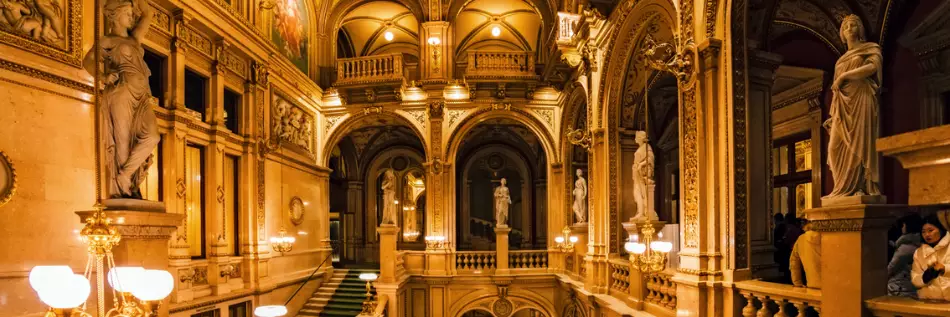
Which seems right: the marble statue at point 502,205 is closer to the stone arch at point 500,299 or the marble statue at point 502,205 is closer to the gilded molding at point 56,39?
the stone arch at point 500,299

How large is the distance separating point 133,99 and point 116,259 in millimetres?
1444

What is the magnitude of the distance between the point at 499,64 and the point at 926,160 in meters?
15.7

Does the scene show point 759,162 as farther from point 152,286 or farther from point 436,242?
point 436,242

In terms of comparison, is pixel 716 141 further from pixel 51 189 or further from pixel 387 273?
pixel 387 273

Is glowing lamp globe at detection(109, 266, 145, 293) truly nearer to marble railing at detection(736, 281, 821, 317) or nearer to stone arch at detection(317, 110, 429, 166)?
marble railing at detection(736, 281, 821, 317)

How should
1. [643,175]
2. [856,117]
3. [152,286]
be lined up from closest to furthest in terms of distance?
[152,286], [856,117], [643,175]

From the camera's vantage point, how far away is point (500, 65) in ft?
62.3

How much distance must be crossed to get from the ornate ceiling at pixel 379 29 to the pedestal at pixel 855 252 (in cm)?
1800

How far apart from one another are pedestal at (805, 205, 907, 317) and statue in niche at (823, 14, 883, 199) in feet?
0.82

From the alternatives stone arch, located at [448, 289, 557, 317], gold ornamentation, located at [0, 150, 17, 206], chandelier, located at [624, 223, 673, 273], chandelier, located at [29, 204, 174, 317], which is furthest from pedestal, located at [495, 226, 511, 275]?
chandelier, located at [29, 204, 174, 317]

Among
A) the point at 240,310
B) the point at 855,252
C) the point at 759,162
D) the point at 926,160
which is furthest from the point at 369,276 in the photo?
the point at 926,160

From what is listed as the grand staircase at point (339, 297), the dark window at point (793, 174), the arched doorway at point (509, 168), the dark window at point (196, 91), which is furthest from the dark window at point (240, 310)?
the arched doorway at point (509, 168)

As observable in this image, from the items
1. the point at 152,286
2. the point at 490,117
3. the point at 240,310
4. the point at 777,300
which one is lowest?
the point at 240,310

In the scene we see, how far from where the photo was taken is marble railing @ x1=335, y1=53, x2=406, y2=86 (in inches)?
742
